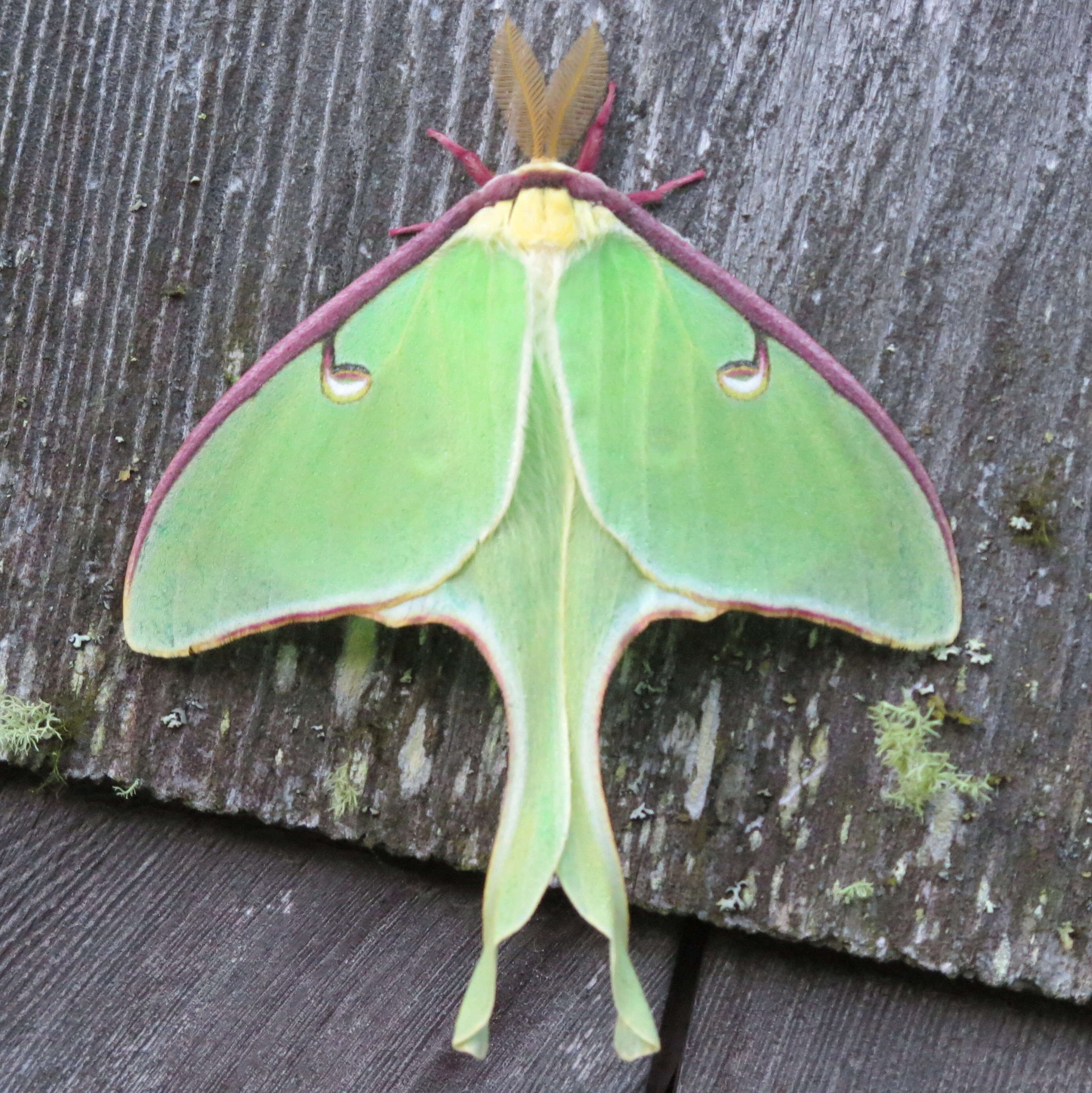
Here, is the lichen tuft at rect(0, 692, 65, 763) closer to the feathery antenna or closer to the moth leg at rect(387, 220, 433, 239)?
the moth leg at rect(387, 220, 433, 239)

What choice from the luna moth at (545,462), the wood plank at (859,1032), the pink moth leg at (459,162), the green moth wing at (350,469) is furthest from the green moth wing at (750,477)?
the wood plank at (859,1032)

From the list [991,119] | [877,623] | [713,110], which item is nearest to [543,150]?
[713,110]

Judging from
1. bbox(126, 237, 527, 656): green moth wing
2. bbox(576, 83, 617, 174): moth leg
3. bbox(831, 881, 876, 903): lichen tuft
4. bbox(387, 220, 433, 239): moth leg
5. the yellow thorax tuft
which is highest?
bbox(576, 83, 617, 174): moth leg

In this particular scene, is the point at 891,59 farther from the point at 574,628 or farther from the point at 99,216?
the point at 99,216

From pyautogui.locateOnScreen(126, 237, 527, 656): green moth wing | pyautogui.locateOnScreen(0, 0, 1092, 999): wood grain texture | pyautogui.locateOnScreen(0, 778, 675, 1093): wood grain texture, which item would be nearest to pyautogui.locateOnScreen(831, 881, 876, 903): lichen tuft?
pyautogui.locateOnScreen(0, 0, 1092, 999): wood grain texture

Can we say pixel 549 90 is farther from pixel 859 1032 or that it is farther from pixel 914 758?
pixel 859 1032

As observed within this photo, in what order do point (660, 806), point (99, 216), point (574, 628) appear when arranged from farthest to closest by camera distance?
point (99, 216), point (660, 806), point (574, 628)
